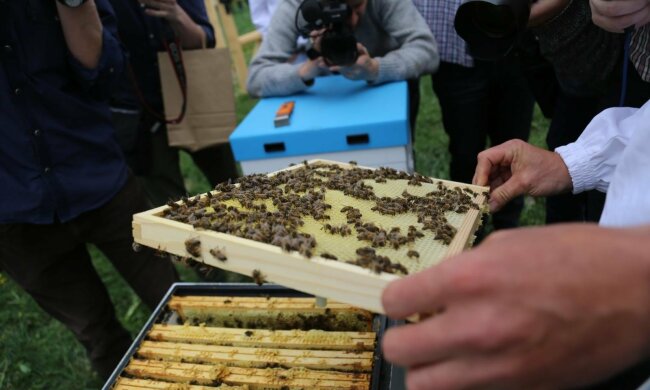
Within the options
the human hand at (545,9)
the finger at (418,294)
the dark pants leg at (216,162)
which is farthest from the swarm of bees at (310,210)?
the dark pants leg at (216,162)

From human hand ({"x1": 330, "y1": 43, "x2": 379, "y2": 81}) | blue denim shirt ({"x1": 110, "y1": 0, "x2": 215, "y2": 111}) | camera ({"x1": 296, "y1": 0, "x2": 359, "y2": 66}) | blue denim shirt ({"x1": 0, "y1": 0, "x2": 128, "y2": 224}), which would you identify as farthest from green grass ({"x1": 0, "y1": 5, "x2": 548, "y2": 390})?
camera ({"x1": 296, "y1": 0, "x2": 359, "y2": 66})

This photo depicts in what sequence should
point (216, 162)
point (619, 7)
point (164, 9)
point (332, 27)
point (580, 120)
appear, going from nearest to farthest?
point (619, 7), point (580, 120), point (332, 27), point (164, 9), point (216, 162)

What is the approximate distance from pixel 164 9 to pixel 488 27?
2.24 meters

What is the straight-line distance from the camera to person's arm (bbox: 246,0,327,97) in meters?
3.29

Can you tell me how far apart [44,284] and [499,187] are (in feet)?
8.17

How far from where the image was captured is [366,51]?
3.08m

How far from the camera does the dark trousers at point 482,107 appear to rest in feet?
11.4

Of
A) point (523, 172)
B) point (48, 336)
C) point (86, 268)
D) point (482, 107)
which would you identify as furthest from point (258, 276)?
point (48, 336)

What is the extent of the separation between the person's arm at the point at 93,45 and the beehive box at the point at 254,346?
52.5 inches

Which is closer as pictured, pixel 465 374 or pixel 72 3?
pixel 465 374

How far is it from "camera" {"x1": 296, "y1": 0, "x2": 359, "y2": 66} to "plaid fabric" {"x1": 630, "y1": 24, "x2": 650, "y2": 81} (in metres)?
1.60

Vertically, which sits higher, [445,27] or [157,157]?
[445,27]

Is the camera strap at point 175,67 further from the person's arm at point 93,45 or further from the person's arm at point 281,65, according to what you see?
the person's arm at point 93,45

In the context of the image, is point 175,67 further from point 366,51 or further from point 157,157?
point 366,51
